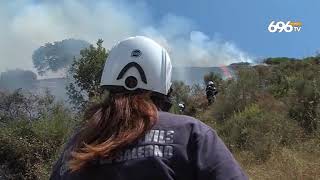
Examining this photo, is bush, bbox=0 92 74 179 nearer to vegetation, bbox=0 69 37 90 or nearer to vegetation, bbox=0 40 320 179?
vegetation, bbox=0 40 320 179

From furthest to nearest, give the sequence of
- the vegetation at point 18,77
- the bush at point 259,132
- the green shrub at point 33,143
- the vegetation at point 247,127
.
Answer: the vegetation at point 18,77 → the green shrub at point 33,143 → the bush at point 259,132 → the vegetation at point 247,127

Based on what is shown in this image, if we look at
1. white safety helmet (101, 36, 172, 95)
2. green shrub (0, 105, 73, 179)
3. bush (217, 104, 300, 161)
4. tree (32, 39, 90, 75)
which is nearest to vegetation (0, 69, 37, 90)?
tree (32, 39, 90, 75)

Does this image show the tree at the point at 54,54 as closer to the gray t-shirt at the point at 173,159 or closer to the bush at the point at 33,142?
the bush at the point at 33,142

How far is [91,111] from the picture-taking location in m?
1.79

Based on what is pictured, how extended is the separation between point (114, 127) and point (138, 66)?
0.24 meters

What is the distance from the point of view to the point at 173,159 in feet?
5.22

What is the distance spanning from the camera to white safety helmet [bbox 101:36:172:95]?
1775 millimetres

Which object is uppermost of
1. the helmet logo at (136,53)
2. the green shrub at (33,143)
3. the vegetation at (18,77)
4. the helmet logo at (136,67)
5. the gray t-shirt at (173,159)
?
the vegetation at (18,77)

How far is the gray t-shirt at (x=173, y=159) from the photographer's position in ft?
5.16

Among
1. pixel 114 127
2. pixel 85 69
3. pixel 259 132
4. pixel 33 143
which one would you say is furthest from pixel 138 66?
pixel 85 69

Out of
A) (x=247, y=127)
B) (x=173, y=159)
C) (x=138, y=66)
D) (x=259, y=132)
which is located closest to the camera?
(x=173, y=159)

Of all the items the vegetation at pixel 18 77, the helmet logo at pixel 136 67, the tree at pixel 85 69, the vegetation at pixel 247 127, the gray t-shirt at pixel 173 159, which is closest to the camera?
the gray t-shirt at pixel 173 159

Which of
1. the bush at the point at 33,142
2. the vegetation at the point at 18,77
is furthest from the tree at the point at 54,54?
the bush at the point at 33,142

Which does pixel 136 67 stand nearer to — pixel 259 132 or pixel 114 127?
pixel 114 127
